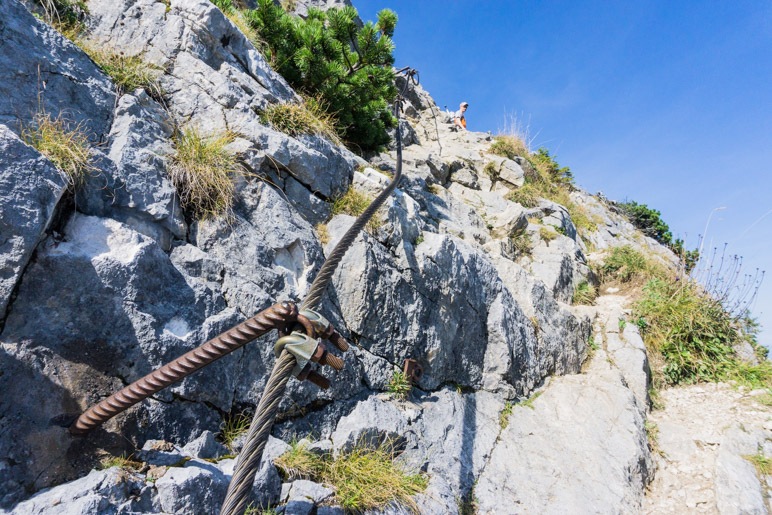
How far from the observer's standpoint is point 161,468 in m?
2.35

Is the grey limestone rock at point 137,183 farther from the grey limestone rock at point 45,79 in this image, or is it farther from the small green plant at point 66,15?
the small green plant at point 66,15

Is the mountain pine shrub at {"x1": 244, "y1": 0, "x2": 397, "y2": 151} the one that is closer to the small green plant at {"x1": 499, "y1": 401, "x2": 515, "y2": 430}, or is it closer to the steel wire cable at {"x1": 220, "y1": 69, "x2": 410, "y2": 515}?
the small green plant at {"x1": 499, "y1": 401, "x2": 515, "y2": 430}

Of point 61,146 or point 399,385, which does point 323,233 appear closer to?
point 399,385

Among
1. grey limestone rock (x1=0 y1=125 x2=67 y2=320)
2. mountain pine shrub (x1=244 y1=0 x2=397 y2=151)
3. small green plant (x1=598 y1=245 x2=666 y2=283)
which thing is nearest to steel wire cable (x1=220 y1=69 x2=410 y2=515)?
grey limestone rock (x1=0 y1=125 x2=67 y2=320)

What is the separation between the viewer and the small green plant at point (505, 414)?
191 inches

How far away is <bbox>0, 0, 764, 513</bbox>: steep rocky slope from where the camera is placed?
2.29 m

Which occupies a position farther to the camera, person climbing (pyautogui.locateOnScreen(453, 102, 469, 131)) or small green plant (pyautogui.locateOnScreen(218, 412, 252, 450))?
person climbing (pyautogui.locateOnScreen(453, 102, 469, 131))

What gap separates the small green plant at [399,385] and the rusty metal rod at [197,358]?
2681mm

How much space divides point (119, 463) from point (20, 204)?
1.63 m

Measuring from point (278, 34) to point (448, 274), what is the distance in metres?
4.82

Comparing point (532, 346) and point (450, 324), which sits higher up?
point (532, 346)

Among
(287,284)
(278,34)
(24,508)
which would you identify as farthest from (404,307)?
(278,34)

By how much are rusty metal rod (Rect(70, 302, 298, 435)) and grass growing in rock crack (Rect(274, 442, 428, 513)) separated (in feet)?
4.45

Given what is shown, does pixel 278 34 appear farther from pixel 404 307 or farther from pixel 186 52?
pixel 404 307
